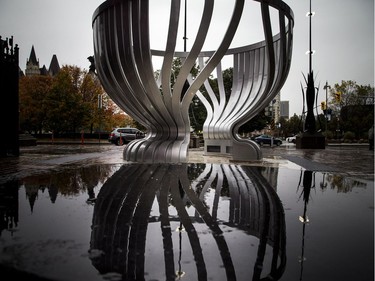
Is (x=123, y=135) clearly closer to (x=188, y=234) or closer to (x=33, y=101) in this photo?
(x=33, y=101)

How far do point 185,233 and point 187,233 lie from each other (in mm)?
17

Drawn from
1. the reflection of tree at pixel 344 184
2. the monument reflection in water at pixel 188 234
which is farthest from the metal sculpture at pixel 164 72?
the monument reflection in water at pixel 188 234

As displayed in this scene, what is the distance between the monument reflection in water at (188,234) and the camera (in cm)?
174

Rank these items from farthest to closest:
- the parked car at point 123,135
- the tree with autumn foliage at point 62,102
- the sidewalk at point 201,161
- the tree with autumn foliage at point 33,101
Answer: the tree with autumn foliage at point 33,101 < the tree with autumn foliage at point 62,102 < the parked car at point 123,135 < the sidewalk at point 201,161

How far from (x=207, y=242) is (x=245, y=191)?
2.29m

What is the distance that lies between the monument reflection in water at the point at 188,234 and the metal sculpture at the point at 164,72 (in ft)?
13.5

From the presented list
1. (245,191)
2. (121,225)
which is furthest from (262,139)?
(121,225)

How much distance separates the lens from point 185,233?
237 centimetres

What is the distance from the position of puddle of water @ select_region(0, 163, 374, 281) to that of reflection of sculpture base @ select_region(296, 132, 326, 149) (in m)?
16.6

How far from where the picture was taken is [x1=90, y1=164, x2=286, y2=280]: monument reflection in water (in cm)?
174

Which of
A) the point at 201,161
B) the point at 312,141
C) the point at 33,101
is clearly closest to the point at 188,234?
the point at 201,161

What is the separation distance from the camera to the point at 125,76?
26.1 ft

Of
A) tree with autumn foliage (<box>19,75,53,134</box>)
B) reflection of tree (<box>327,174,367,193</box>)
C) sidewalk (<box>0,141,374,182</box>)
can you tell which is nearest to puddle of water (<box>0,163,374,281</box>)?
reflection of tree (<box>327,174,367,193</box>)

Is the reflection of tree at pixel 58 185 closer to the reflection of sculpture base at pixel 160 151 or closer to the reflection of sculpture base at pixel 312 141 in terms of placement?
the reflection of sculpture base at pixel 160 151
